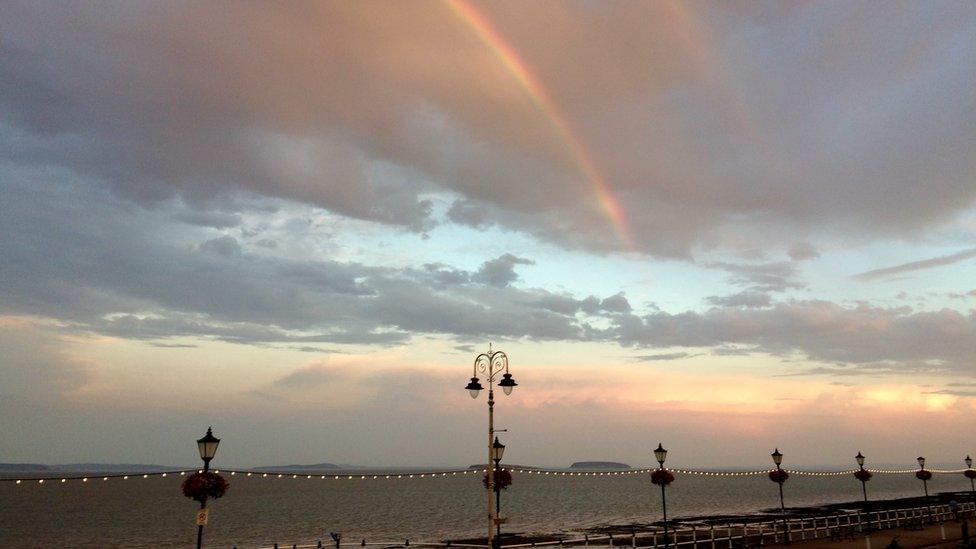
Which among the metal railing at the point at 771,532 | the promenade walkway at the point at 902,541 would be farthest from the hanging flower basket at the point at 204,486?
the promenade walkway at the point at 902,541

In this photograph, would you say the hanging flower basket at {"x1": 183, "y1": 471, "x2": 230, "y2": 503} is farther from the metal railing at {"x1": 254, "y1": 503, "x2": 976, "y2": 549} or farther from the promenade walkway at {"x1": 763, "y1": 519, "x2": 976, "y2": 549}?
the promenade walkway at {"x1": 763, "y1": 519, "x2": 976, "y2": 549}

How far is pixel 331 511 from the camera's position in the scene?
403 feet

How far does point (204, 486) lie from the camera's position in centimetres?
2348

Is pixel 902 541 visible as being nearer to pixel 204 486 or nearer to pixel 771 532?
pixel 771 532

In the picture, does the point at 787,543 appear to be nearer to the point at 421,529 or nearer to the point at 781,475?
the point at 781,475

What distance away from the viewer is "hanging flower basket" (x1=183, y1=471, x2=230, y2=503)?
2341 centimetres

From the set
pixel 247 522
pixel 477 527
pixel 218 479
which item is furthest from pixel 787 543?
pixel 247 522

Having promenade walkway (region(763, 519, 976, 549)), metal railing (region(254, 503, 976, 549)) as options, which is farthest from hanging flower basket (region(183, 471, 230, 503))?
promenade walkway (region(763, 519, 976, 549))

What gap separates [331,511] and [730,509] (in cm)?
6961

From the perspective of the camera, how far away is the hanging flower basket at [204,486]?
76.8ft

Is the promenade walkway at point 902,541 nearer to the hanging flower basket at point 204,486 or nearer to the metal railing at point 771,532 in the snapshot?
the metal railing at point 771,532

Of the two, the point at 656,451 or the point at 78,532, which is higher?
the point at 656,451

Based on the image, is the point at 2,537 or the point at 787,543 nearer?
the point at 787,543

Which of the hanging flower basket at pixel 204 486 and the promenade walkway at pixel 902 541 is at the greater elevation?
the hanging flower basket at pixel 204 486
